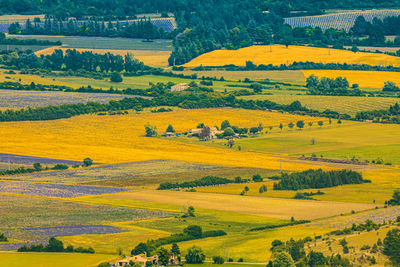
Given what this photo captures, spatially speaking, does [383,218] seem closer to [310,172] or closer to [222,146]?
[310,172]

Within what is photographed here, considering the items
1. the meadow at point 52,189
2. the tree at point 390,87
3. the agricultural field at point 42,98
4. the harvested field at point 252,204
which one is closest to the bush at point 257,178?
the harvested field at point 252,204

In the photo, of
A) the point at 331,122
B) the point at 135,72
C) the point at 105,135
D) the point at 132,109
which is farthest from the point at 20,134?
the point at 135,72

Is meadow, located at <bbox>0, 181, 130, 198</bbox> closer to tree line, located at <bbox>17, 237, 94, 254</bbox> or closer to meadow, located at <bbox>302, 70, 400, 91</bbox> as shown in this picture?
tree line, located at <bbox>17, 237, 94, 254</bbox>

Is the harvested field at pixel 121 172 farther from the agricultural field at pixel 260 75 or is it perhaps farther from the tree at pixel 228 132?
the agricultural field at pixel 260 75

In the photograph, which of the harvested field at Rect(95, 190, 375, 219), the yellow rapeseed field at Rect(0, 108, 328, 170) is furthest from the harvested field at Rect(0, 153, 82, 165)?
the harvested field at Rect(95, 190, 375, 219)

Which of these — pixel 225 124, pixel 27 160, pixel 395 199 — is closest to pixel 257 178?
pixel 395 199

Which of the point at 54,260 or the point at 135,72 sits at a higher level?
the point at 135,72
